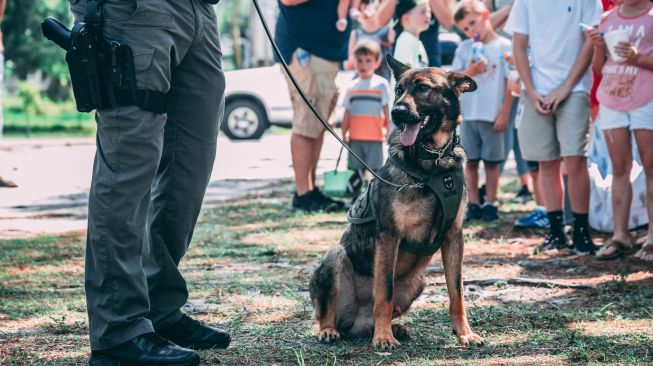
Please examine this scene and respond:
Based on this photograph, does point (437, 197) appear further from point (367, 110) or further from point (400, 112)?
point (367, 110)

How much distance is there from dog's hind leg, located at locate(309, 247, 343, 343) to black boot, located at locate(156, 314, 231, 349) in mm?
508

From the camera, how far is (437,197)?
14.9 ft

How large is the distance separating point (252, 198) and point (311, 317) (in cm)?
553

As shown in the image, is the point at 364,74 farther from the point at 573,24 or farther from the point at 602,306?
the point at 602,306

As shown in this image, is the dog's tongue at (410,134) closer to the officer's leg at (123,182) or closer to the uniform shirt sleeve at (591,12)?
the officer's leg at (123,182)

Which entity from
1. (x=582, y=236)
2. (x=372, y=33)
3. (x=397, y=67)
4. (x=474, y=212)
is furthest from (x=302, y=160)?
(x=397, y=67)

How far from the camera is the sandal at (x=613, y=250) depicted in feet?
21.6

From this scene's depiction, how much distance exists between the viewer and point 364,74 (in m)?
10.1

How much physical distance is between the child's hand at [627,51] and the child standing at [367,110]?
3872mm

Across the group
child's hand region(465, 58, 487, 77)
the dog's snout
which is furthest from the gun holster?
child's hand region(465, 58, 487, 77)

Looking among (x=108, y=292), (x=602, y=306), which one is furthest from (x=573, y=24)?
(x=108, y=292)

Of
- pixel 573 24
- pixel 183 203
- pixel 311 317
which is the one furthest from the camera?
pixel 573 24

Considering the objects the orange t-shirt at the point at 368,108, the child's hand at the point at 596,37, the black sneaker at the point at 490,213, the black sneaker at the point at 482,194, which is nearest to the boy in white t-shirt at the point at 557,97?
the child's hand at the point at 596,37

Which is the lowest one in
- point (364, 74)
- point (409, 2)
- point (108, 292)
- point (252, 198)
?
point (252, 198)
